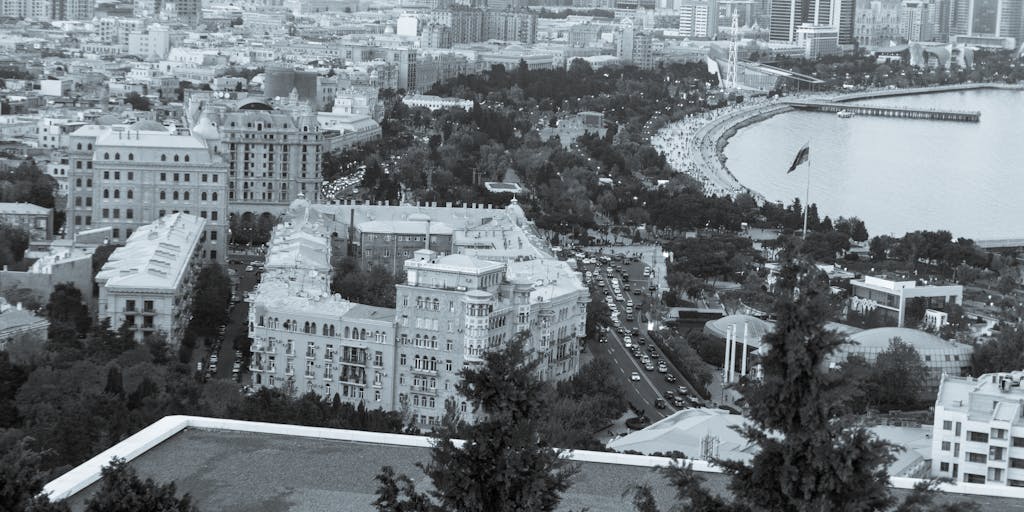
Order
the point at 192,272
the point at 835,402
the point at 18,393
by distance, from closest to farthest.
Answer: the point at 835,402
the point at 18,393
the point at 192,272

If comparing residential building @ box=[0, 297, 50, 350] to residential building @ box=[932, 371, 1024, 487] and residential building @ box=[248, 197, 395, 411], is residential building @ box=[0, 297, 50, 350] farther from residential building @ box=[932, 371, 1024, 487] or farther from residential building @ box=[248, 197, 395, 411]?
residential building @ box=[932, 371, 1024, 487]

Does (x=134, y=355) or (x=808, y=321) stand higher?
(x=808, y=321)

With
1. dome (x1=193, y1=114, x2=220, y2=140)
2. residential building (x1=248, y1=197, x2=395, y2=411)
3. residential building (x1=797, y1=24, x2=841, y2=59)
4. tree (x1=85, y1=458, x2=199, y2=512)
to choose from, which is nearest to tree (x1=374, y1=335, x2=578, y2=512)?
tree (x1=85, y1=458, x2=199, y2=512)

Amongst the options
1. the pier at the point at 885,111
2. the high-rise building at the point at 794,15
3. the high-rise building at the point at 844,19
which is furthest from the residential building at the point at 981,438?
the high-rise building at the point at 844,19

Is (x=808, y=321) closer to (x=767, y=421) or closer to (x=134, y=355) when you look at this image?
(x=767, y=421)

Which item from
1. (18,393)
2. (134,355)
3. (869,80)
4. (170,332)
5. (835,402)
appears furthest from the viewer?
(869,80)

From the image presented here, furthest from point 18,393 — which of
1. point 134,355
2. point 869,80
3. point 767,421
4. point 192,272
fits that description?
point 869,80

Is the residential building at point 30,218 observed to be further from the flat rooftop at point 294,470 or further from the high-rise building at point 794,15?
the high-rise building at point 794,15

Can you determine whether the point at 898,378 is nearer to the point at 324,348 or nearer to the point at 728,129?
the point at 324,348
